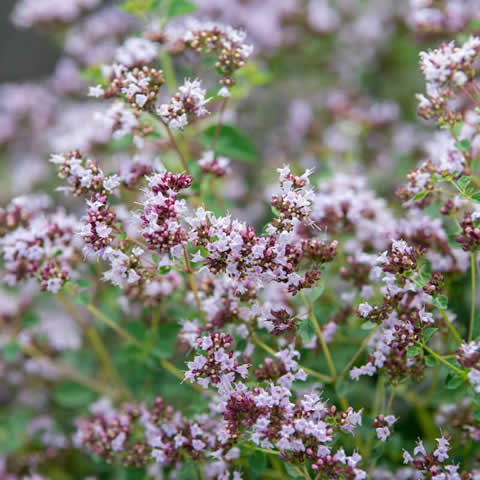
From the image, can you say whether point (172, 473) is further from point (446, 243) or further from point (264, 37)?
point (264, 37)

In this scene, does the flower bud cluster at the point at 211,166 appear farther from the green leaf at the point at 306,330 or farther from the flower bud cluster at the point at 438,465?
the flower bud cluster at the point at 438,465

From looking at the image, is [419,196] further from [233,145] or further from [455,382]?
[233,145]

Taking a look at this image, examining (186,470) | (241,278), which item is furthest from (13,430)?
(241,278)

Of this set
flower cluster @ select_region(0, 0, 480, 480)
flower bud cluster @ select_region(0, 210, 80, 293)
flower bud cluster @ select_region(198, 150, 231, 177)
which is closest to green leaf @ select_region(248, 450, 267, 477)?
flower cluster @ select_region(0, 0, 480, 480)

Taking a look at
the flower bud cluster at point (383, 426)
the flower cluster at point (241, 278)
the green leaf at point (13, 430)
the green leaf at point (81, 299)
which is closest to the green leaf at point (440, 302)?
the flower cluster at point (241, 278)

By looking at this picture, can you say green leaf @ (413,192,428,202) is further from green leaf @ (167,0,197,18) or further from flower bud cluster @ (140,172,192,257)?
green leaf @ (167,0,197,18)
